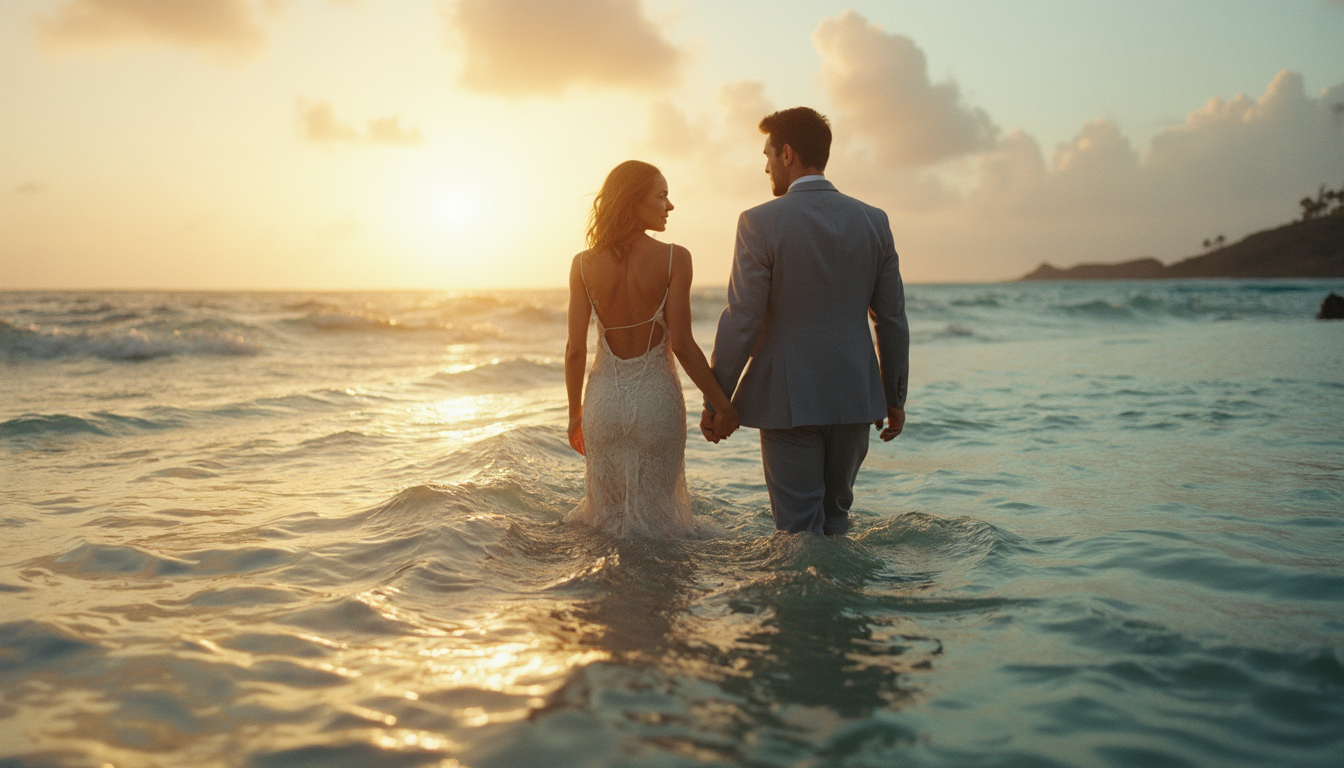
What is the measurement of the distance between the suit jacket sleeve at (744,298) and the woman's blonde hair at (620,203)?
0.57m

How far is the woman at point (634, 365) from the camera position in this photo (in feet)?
13.0

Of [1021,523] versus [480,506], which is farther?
[480,506]

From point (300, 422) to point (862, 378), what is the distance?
25.7 ft

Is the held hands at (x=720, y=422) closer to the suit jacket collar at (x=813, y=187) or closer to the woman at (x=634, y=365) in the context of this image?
the woman at (x=634, y=365)

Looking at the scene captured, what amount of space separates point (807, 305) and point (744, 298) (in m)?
0.32

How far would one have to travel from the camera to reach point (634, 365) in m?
4.23

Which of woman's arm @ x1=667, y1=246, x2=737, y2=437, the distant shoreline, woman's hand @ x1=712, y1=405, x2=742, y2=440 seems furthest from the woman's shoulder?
the distant shoreline

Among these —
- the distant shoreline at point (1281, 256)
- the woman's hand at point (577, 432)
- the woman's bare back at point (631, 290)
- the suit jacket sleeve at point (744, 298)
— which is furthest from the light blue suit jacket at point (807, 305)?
the distant shoreline at point (1281, 256)

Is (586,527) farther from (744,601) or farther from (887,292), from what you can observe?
(887,292)

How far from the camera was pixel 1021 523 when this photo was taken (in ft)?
16.1

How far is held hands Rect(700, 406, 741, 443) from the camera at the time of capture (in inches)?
152

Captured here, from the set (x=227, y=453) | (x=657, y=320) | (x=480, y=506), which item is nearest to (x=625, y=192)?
(x=657, y=320)

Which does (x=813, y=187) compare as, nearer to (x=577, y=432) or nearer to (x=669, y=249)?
A: (x=669, y=249)

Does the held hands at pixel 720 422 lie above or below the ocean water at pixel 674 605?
above
